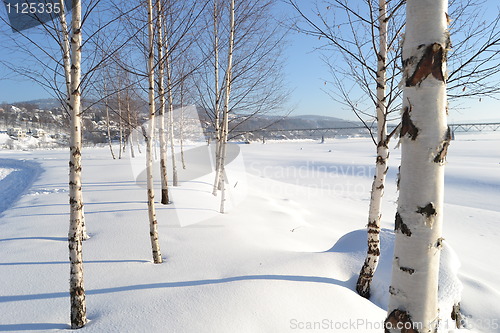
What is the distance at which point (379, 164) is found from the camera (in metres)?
3.43

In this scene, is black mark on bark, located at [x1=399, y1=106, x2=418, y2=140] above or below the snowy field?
above

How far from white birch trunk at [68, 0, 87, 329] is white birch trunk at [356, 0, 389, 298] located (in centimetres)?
335

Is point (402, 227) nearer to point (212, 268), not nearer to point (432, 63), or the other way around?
point (432, 63)

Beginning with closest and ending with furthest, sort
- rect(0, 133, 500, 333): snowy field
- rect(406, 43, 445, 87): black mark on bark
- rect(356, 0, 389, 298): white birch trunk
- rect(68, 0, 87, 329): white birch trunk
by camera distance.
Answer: rect(406, 43, 445, 87): black mark on bark
rect(68, 0, 87, 329): white birch trunk
rect(0, 133, 500, 333): snowy field
rect(356, 0, 389, 298): white birch trunk

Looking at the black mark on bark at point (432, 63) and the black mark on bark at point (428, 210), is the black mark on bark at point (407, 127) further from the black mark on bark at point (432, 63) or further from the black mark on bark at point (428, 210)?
the black mark on bark at point (428, 210)

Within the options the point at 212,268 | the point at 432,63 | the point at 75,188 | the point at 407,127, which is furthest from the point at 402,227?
the point at 212,268

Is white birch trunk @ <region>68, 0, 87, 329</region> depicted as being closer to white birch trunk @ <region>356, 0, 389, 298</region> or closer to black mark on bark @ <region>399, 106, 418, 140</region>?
black mark on bark @ <region>399, 106, 418, 140</region>

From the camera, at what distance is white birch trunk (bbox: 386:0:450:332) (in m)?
1.18

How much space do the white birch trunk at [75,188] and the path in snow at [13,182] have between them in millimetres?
7660

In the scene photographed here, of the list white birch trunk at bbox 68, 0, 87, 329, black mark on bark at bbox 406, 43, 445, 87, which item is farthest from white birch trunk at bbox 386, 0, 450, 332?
white birch trunk at bbox 68, 0, 87, 329

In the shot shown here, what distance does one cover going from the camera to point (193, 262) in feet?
13.1


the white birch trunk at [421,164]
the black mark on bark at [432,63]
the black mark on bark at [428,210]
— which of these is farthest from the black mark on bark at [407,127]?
the black mark on bark at [428,210]

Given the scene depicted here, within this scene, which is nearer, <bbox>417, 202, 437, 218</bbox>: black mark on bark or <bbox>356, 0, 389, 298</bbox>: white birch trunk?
<bbox>417, 202, 437, 218</bbox>: black mark on bark

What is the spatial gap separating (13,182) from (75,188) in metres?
15.0
